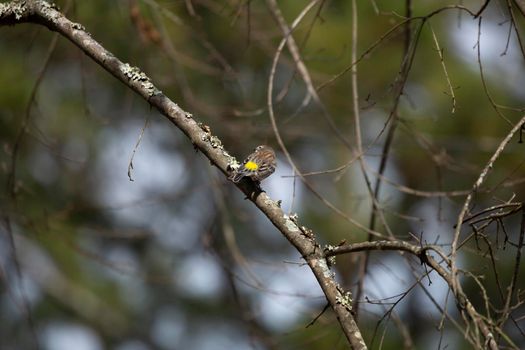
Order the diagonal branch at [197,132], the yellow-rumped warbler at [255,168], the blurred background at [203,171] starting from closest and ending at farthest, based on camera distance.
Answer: the diagonal branch at [197,132] → the yellow-rumped warbler at [255,168] → the blurred background at [203,171]

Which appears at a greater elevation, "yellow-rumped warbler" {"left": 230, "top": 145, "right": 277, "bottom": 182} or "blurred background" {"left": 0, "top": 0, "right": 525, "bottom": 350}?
"blurred background" {"left": 0, "top": 0, "right": 525, "bottom": 350}

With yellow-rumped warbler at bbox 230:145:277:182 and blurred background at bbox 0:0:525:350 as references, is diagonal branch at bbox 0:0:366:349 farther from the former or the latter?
blurred background at bbox 0:0:525:350

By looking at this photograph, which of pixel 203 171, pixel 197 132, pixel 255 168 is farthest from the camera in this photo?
pixel 203 171

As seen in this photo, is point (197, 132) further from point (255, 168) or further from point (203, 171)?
point (203, 171)

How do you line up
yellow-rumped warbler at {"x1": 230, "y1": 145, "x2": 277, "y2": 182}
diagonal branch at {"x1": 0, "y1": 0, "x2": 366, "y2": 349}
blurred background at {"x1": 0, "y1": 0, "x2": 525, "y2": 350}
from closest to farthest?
diagonal branch at {"x1": 0, "y1": 0, "x2": 366, "y2": 349} < yellow-rumped warbler at {"x1": 230, "y1": 145, "x2": 277, "y2": 182} < blurred background at {"x1": 0, "y1": 0, "x2": 525, "y2": 350}

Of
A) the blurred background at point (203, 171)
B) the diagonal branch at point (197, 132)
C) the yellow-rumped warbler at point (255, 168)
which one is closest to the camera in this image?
the diagonal branch at point (197, 132)

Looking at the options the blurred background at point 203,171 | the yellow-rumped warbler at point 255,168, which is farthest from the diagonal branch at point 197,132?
the blurred background at point 203,171

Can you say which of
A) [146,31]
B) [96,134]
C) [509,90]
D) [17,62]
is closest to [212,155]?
[146,31]

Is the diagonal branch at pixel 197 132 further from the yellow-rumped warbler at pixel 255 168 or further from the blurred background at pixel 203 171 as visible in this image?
the blurred background at pixel 203 171

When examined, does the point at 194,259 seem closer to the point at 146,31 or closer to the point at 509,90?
the point at 509,90

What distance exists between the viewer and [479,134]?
1102cm

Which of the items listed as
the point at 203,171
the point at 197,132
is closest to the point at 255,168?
the point at 197,132

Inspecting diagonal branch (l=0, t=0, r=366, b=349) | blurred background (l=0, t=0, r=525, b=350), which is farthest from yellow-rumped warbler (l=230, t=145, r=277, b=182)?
blurred background (l=0, t=0, r=525, b=350)

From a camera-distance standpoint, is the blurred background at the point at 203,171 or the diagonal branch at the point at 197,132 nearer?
the diagonal branch at the point at 197,132
